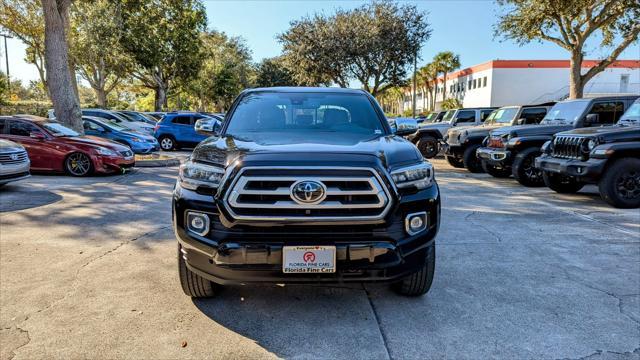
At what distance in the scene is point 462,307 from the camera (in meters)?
3.51

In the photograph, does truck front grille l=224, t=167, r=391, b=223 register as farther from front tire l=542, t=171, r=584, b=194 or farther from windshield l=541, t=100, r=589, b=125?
windshield l=541, t=100, r=589, b=125

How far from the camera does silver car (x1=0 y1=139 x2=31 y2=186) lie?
Answer: 776 cm

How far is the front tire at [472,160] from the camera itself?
39.9 feet

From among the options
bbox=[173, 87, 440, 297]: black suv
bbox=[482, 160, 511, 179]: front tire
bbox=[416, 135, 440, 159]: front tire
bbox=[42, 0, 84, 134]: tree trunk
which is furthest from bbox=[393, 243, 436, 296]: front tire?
bbox=[42, 0, 84, 134]: tree trunk

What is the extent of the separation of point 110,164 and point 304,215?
361 inches

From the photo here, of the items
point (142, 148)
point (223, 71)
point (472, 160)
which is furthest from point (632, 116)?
point (223, 71)

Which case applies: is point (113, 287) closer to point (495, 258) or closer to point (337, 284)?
point (337, 284)

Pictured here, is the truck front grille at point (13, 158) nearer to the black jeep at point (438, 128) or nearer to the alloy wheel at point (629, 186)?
the alloy wheel at point (629, 186)

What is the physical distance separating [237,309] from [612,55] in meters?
22.0

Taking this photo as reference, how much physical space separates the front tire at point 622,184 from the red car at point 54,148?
10258 millimetres

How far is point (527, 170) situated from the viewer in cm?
966

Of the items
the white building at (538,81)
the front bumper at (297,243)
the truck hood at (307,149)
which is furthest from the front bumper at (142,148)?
the white building at (538,81)

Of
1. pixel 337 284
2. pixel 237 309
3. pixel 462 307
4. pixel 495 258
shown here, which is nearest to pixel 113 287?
pixel 237 309

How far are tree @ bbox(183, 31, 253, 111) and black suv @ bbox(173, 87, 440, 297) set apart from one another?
41.2 m
